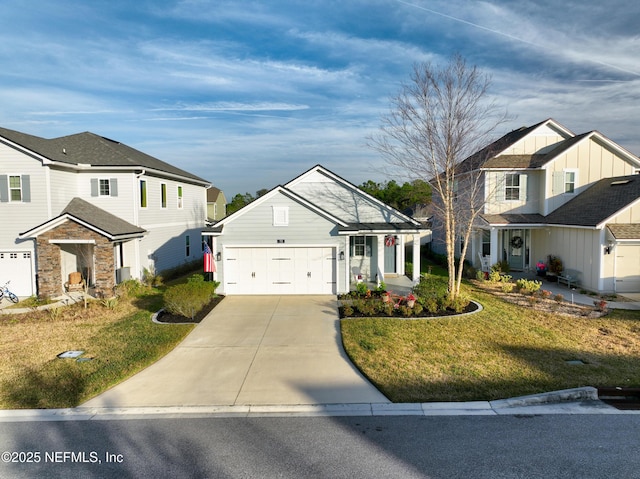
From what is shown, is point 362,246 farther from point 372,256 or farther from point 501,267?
point 501,267

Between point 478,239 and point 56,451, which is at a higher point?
point 478,239

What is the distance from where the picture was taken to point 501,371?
8.73 m

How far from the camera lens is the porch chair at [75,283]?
1788 centimetres

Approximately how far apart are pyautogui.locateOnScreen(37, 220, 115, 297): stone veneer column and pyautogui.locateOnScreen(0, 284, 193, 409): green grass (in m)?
1.71

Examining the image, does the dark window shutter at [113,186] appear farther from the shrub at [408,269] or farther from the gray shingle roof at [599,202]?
the gray shingle roof at [599,202]

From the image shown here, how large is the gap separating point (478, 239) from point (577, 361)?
13.4 meters

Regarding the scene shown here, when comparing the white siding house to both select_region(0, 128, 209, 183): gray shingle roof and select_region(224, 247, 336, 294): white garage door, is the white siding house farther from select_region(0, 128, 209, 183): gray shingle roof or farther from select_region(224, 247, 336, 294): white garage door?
select_region(0, 128, 209, 183): gray shingle roof

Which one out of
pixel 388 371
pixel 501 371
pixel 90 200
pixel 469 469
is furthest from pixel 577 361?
pixel 90 200

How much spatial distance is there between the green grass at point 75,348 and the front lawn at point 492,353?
522cm

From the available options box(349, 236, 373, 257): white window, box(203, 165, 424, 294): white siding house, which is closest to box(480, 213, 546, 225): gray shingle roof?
box(203, 165, 424, 294): white siding house

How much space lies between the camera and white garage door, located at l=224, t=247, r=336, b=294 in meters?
16.7

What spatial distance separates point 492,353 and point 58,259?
1643cm

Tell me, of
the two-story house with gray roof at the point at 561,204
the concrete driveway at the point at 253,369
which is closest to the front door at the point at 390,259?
the two-story house with gray roof at the point at 561,204

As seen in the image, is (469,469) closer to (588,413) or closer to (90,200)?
(588,413)
